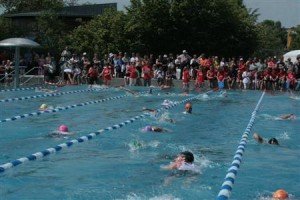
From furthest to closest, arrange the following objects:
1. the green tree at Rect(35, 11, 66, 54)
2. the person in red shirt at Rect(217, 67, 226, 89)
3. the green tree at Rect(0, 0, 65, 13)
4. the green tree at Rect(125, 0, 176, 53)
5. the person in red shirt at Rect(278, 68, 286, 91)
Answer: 1. the green tree at Rect(0, 0, 65, 13)
2. the green tree at Rect(35, 11, 66, 54)
3. the green tree at Rect(125, 0, 176, 53)
4. the person in red shirt at Rect(217, 67, 226, 89)
5. the person in red shirt at Rect(278, 68, 286, 91)

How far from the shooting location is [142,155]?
32.1 ft

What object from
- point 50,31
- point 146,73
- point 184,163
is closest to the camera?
point 184,163

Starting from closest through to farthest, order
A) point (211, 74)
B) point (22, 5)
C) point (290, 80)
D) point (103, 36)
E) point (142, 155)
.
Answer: point (142, 155) < point (290, 80) < point (211, 74) < point (103, 36) < point (22, 5)

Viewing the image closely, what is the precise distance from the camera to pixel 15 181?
296 inches

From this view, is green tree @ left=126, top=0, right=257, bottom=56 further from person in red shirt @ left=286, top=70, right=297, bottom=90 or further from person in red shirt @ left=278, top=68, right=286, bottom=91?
person in red shirt @ left=286, top=70, right=297, bottom=90

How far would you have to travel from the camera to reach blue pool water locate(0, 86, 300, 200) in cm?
739

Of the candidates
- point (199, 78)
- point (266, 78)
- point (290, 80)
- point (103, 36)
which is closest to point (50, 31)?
point (103, 36)

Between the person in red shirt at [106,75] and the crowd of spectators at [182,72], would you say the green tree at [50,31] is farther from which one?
the person in red shirt at [106,75]

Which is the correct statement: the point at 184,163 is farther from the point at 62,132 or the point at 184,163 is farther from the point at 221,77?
the point at 221,77

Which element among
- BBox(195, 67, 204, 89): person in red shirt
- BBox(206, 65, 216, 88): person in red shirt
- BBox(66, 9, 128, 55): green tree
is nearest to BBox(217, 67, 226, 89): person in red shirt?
BBox(206, 65, 216, 88): person in red shirt

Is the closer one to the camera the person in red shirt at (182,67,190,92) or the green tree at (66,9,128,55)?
the person in red shirt at (182,67,190,92)

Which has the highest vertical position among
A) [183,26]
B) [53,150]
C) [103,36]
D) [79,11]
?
[79,11]

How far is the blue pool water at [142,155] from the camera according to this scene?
739 cm

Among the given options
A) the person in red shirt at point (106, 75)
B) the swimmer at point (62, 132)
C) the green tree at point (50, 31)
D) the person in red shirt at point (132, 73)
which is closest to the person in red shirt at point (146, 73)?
the person in red shirt at point (132, 73)
